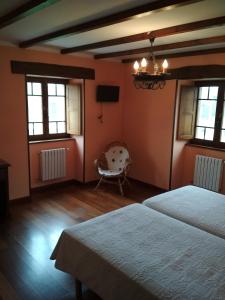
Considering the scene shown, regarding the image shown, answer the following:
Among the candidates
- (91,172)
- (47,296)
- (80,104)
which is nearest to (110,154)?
(91,172)

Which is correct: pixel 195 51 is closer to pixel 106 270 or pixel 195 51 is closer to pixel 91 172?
pixel 91 172

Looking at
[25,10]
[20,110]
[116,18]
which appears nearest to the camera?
[25,10]

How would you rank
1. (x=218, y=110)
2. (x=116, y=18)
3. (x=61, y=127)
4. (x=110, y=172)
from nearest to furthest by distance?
(x=116, y=18), (x=218, y=110), (x=110, y=172), (x=61, y=127)

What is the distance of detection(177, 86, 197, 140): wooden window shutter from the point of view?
14.9 ft

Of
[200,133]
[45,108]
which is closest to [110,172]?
[45,108]

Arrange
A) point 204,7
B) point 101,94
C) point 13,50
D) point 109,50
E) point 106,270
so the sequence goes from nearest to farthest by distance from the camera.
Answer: point 106,270, point 204,7, point 13,50, point 109,50, point 101,94

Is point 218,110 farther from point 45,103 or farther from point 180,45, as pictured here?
point 45,103

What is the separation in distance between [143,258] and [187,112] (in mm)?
3277

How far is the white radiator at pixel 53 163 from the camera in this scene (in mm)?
4723

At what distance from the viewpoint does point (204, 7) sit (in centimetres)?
220

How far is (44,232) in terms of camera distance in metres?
3.42

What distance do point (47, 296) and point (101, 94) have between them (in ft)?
11.7

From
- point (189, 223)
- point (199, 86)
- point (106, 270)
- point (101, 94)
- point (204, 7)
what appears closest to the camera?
point (106, 270)

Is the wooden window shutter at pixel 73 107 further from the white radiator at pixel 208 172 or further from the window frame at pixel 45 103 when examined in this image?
the white radiator at pixel 208 172
